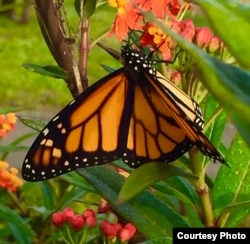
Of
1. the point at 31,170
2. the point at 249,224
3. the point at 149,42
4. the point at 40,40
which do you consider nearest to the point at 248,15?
the point at 149,42

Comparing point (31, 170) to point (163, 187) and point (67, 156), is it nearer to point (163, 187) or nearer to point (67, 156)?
point (67, 156)

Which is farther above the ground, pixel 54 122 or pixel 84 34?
pixel 84 34

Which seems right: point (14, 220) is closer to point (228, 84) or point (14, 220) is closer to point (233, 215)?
point (233, 215)

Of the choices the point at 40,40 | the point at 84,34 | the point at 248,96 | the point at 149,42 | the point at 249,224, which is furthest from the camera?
the point at 40,40

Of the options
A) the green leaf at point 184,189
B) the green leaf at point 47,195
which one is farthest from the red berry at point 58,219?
the green leaf at point 47,195

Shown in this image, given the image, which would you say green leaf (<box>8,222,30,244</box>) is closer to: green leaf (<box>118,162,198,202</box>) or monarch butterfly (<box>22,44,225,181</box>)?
Result: monarch butterfly (<box>22,44,225,181</box>)

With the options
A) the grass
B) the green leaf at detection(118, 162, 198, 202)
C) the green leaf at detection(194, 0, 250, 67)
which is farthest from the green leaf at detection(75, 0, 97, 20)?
the grass

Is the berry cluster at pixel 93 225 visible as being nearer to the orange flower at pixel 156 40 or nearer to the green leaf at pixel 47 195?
the orange flower at pixel 156 40

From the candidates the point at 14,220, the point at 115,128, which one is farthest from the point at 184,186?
the point at 14,220
